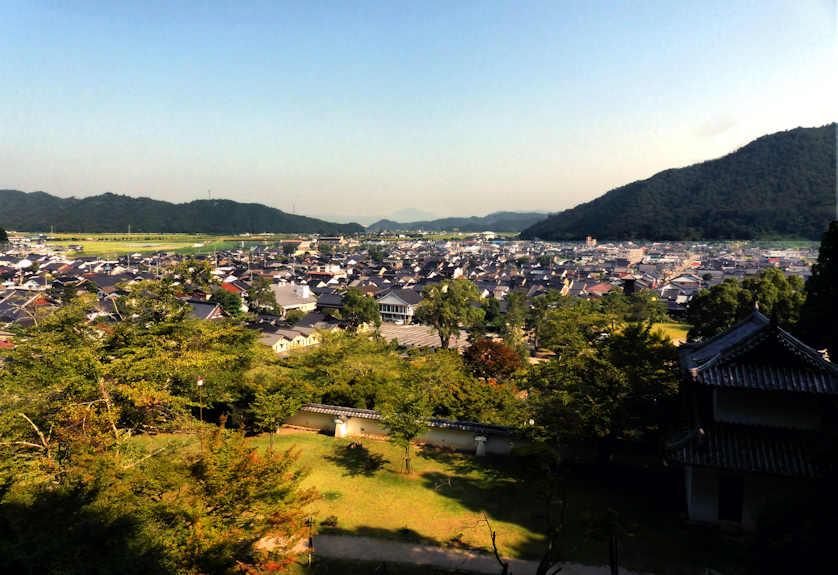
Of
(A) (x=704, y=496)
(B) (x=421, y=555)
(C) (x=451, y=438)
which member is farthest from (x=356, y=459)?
(A) (x=704, y=496)

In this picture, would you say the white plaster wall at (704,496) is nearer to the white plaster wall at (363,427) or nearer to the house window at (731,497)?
the house window at (731,497)

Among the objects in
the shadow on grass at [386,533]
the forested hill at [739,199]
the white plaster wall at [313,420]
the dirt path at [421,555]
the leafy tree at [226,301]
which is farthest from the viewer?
the forested hill at [739,199]

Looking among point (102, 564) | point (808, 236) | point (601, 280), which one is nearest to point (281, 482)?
point (102, 564)

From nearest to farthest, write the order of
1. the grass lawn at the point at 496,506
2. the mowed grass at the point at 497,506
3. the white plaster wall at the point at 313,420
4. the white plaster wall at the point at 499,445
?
the mowed grass at the point at 497,506 → the grass lawn at the point at 496,506 → the white plaster wall at the point at 499,445 → the white plaster wall at the point at 313,420

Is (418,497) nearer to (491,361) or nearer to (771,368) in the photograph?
(771,368)

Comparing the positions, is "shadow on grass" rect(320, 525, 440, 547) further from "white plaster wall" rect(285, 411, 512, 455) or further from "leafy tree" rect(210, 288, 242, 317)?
"leafy tree" rect(210, 288, 242, 317)

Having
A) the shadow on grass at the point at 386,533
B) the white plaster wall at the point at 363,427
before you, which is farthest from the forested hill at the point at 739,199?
the shadow on grass at the point at 386,533

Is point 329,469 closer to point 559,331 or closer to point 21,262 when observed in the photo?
point 559,331

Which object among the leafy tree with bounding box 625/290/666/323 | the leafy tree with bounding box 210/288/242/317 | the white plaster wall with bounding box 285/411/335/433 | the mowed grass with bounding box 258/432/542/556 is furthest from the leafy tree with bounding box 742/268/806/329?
the leafy tree with bounding box 210/288/242/317
